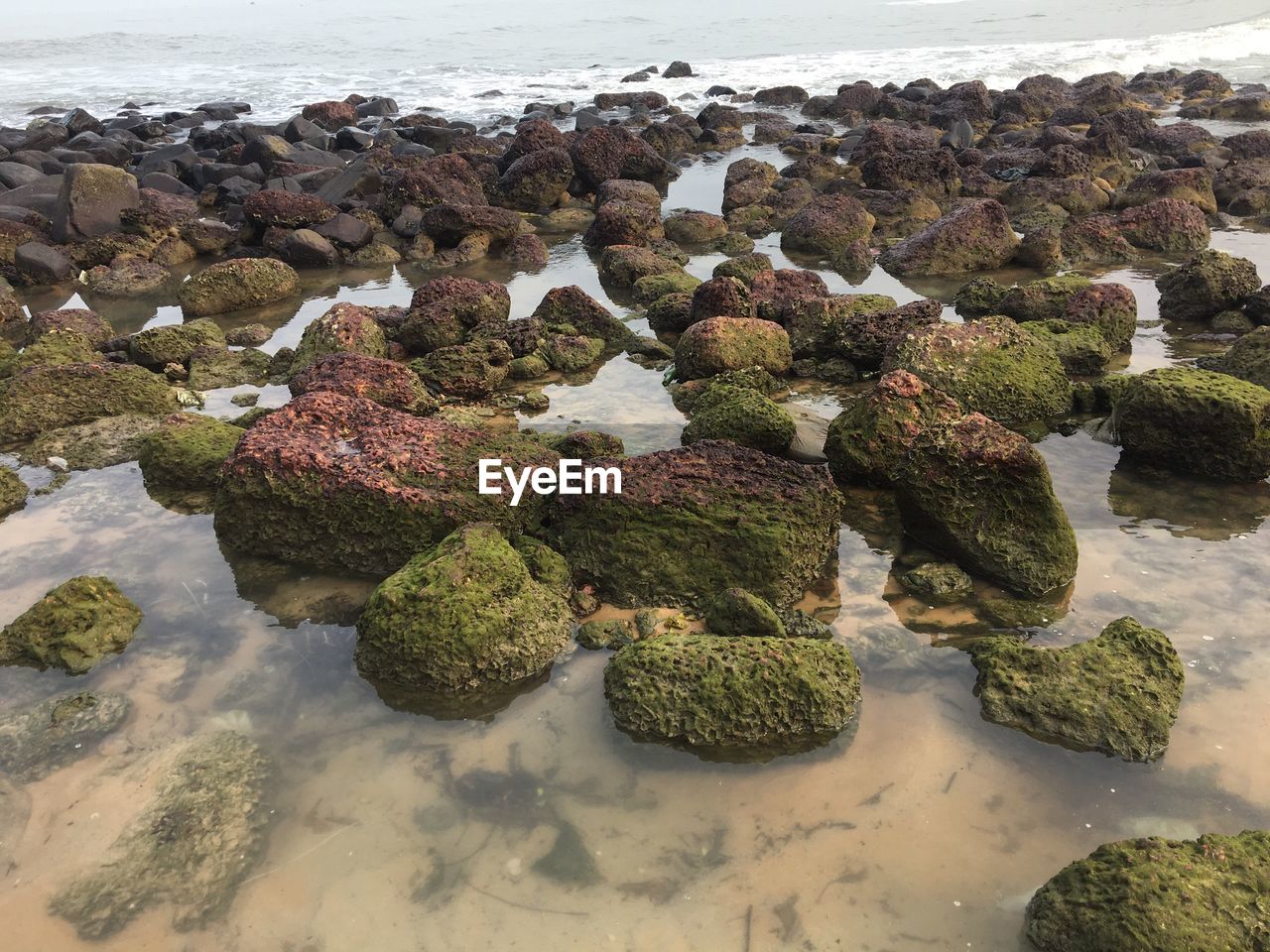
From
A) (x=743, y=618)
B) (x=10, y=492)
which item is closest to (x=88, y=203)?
(x=10, y=492)

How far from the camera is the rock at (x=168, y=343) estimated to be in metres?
8.63

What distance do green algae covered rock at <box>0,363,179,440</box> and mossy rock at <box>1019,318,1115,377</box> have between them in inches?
297

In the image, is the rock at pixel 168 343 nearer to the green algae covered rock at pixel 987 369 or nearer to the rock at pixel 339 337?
the rock at pixel 339 337

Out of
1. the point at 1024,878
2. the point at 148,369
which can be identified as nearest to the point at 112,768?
the point at 1024,878

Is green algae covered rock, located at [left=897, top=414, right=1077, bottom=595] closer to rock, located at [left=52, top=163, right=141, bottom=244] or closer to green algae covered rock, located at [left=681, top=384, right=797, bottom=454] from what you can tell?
green algae covered rock, located at [left=681, top=384, right=797, bottom=454]

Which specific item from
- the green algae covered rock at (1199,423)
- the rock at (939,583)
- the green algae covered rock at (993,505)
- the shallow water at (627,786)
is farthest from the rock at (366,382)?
the green algae covered rock at (1199,423)

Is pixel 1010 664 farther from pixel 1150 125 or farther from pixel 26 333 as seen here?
pixel 1150 125

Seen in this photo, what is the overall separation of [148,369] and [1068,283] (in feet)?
28.8

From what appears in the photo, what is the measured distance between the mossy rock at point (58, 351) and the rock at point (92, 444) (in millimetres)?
1258

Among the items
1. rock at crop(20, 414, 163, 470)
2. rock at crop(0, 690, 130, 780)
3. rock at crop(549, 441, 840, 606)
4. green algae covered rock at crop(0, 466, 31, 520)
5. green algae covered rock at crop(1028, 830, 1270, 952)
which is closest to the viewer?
green algae covered rock at crop(1028, 830, 1270, 952)

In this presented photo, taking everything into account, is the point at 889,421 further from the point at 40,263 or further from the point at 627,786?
the point at 40,263

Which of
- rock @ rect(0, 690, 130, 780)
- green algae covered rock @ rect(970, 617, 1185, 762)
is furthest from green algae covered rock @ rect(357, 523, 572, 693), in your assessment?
green algae covered rock @ rect(970, 617, 1185, 762)

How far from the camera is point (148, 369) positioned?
843 centimetres

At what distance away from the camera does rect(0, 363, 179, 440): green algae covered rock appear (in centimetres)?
732
